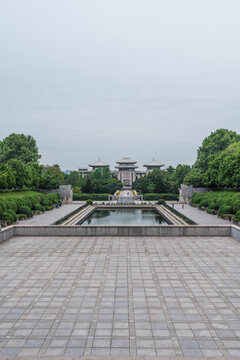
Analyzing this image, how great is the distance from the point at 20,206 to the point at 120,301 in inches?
800

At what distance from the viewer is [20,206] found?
25531 millimetres

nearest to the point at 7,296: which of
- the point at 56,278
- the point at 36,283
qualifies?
the point at 36,283

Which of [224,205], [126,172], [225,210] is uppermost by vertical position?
[126,172]

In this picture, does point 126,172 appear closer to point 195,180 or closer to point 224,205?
point 195,180

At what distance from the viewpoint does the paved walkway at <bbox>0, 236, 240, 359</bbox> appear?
5645 millimetres

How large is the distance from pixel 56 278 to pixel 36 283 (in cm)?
70

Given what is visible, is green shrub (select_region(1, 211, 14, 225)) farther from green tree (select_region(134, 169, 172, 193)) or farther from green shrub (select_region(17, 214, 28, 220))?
green tree (select_region(134, 169, 172, 193))

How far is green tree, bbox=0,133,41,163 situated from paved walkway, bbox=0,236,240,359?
32740mm

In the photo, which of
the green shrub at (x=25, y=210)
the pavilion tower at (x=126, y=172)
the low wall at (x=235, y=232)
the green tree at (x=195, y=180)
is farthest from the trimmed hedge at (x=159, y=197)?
the pavilion tower at (x=126, y=172)

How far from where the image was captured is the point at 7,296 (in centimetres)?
782

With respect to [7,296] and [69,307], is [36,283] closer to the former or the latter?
[7,296]

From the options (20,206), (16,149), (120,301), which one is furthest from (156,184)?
(120,301)

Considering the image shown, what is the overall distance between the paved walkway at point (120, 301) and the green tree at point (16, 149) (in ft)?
107

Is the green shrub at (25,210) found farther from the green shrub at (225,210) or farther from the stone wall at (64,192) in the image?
the green shrub at (225,210)
